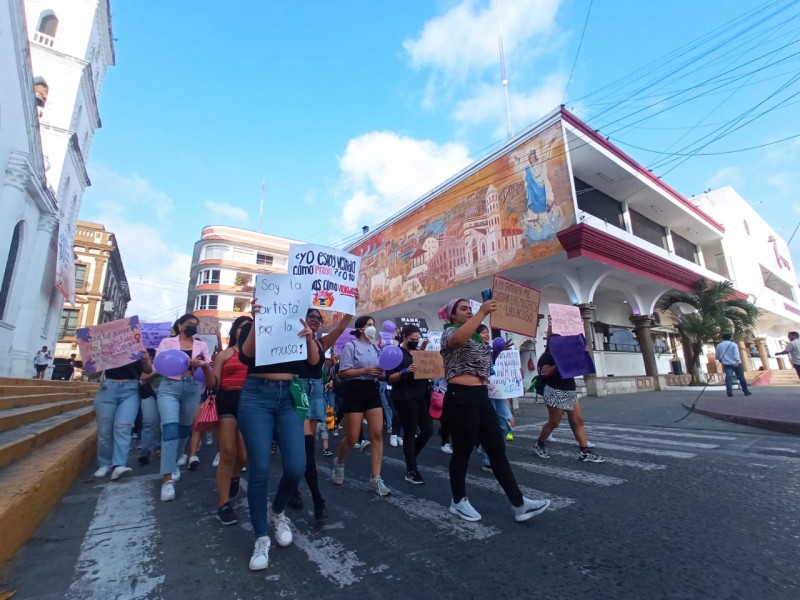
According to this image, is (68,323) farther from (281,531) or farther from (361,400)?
(281,531)

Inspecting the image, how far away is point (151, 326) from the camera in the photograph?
910 centimetres

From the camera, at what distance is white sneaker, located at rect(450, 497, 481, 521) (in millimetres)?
3121

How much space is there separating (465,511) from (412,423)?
5.13ft

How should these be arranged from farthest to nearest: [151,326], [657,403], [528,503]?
[657,403] < [151,326] < [528,503]

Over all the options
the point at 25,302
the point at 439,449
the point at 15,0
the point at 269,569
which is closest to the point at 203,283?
the point at 25,302

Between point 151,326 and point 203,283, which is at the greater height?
point 203,283

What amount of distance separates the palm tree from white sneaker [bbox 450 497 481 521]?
67.8 ft

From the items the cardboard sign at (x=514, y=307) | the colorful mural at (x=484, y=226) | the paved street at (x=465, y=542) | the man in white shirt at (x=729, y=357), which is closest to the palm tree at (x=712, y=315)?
the man in white shirt at (x=729, y=357)

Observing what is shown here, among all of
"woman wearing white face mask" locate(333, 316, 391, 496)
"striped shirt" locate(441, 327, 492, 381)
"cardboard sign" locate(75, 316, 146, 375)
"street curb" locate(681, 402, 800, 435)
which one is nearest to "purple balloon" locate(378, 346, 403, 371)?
"woman wearing white face mask" locate(333, 316, 391, 496)

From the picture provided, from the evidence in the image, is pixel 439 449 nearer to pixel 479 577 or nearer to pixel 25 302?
pixel 479 577

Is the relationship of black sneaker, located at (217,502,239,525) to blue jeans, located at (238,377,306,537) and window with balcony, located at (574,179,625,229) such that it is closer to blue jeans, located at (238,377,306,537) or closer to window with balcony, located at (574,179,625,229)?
blue jeans, located at (238,377,306,537)

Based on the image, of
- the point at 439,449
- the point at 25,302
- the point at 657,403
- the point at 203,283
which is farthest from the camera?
the point at 203,283

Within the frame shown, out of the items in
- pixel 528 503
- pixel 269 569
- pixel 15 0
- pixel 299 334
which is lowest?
pixel 269 569

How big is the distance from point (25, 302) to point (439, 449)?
635 inches
